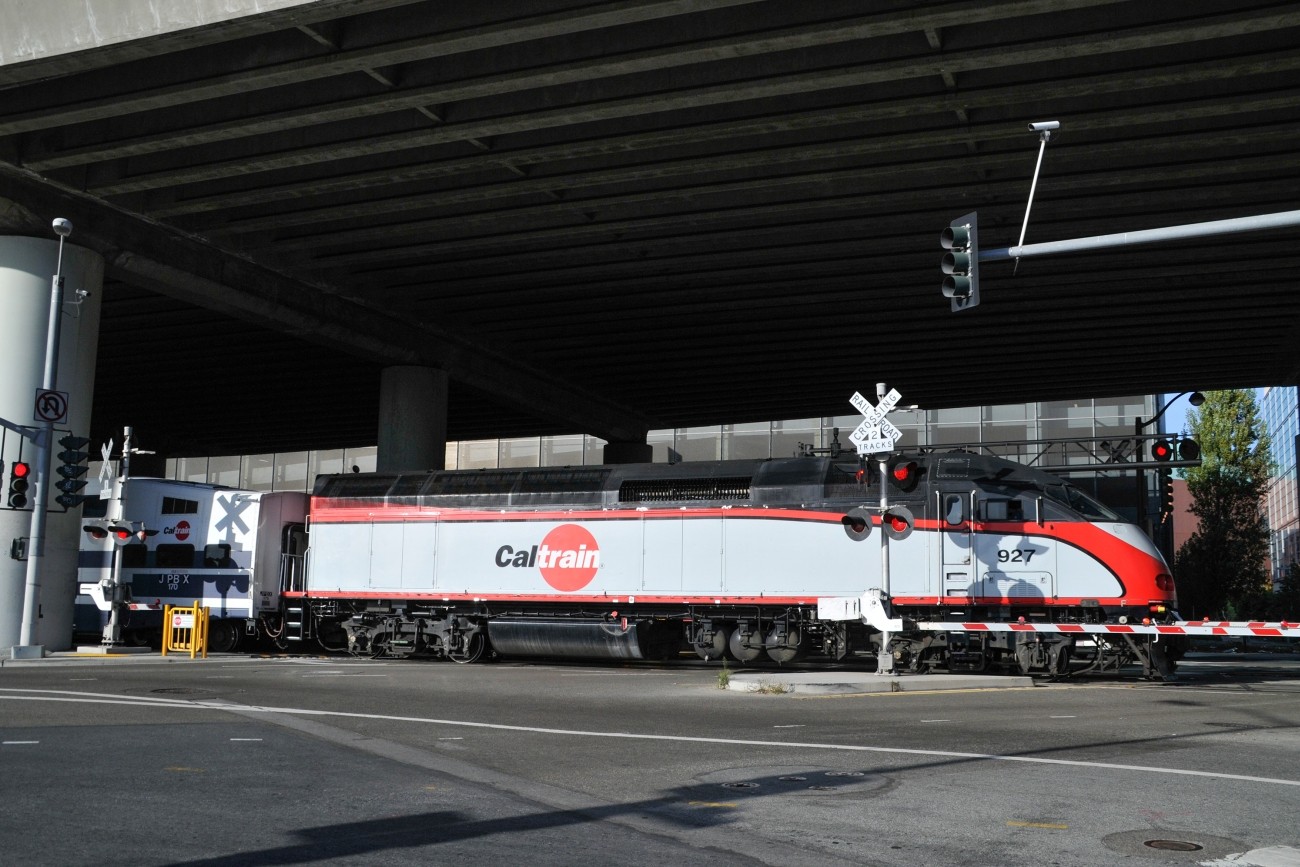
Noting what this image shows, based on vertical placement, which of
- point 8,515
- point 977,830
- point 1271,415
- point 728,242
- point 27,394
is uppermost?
point 1271,415

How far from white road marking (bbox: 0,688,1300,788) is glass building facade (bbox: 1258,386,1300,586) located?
3391 inches

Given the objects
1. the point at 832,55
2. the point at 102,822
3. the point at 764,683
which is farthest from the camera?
the point at 832,55

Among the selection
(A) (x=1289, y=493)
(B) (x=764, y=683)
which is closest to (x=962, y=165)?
(B) (x=764, y=683)

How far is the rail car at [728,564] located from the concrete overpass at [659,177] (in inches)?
236

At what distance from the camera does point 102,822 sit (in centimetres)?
725

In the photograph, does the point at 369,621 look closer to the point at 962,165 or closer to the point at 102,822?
the point at 962,165

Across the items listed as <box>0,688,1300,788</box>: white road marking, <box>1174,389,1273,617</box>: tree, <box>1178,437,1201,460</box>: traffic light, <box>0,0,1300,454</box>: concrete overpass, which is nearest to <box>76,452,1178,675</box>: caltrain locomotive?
<box>0,0,1300,454</box>: concrete overpass

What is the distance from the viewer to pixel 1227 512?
50.2 meters

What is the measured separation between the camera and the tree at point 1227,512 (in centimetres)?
4784

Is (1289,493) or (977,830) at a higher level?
(1289,493)

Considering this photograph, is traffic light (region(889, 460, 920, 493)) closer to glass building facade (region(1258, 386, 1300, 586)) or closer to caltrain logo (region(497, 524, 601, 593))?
caltrain logo (region(497, 524, 601, 593))

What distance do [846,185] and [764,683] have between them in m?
11.7

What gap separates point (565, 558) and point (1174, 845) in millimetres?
18369

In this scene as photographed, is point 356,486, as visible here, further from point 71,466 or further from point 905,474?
point 905,474
